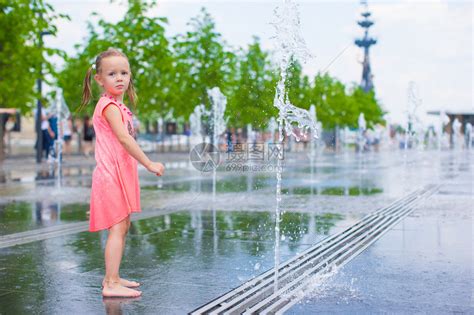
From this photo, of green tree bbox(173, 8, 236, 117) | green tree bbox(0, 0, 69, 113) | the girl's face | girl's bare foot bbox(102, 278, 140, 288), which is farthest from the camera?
green tree bbox(173, 8, 236, 117)

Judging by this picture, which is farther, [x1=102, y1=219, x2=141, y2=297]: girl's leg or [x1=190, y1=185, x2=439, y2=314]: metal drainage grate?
[x1=102, y1=219, x2=141, y2=297]: girl's leg

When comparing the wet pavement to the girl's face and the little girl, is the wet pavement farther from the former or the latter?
the girl's face

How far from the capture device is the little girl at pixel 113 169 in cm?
443

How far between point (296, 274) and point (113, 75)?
7.15ft

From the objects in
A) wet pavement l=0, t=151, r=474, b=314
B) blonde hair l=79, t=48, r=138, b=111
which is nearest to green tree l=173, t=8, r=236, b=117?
wet pavement l=0, t=151, r=474, b=314

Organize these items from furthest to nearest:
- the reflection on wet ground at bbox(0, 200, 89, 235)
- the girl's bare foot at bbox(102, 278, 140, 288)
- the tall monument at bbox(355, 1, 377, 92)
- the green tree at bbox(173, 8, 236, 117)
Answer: the tall monument at bbox(355, 1, 377, 92), the green tree at bbox(173, 8, 236, 117), the reflection on wet ground at bbox(0, 200, 89, 235), the girl's bare foot at bbox(102, 278, 140, 288)

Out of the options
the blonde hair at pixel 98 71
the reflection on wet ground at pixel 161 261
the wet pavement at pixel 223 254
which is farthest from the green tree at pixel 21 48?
the blonde hair at pixel 98 71

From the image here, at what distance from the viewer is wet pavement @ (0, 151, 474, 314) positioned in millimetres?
4398

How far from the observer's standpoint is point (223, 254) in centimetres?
611

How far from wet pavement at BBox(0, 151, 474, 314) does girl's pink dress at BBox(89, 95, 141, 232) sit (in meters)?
0.58

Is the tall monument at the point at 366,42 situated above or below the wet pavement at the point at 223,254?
above

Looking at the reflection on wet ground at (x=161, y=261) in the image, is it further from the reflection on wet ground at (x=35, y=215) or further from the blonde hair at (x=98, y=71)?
the blonde hair at (x=98, y=71)

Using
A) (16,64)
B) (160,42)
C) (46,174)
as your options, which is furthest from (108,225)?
(160,42)

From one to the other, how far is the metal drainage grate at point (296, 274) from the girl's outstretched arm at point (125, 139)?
0.99 metres
